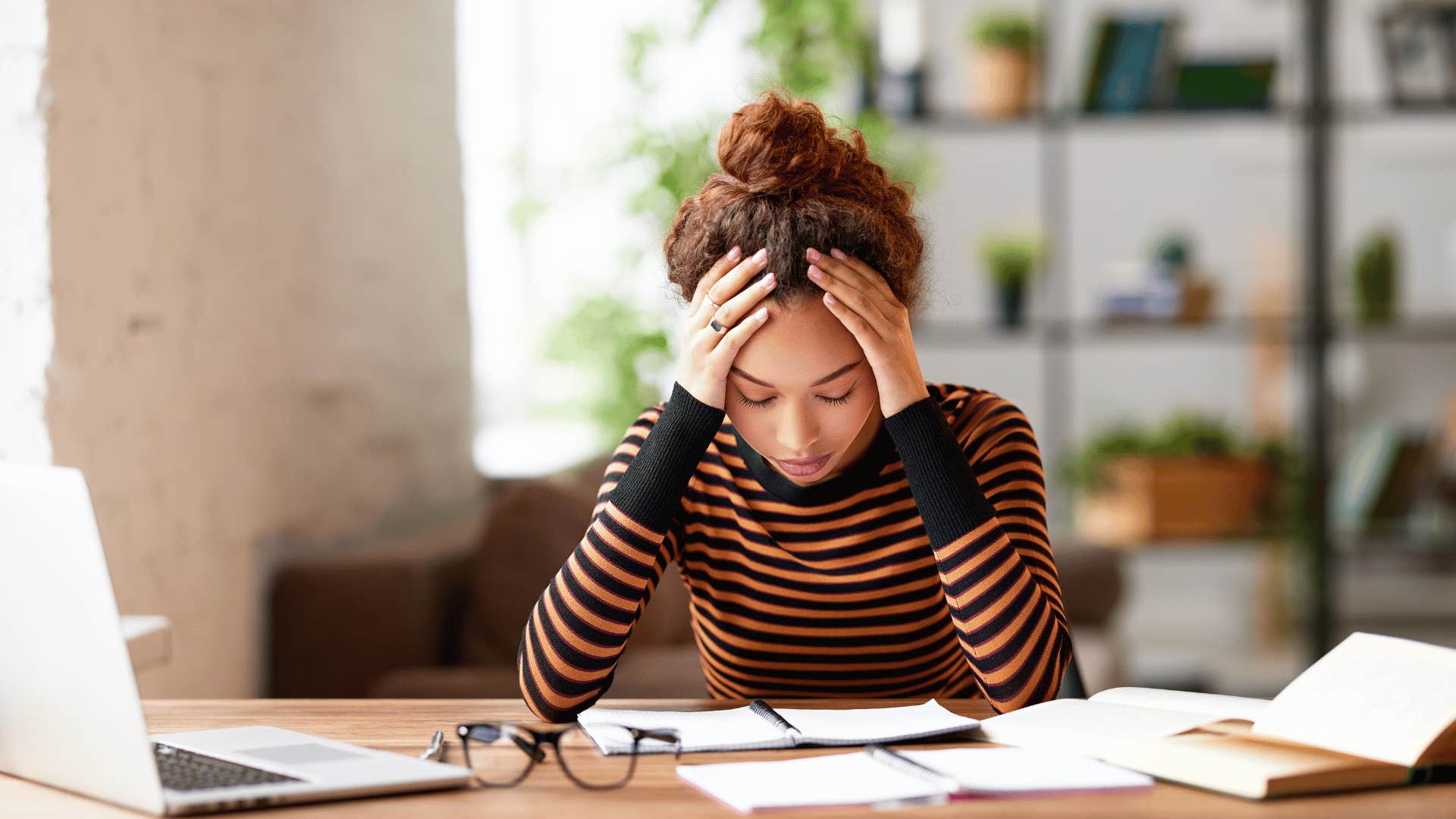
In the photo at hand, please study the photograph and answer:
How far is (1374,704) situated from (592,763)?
0.55 meters

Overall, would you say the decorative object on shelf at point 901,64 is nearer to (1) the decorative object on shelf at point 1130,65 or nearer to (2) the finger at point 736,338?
(1) the decorative object on shelf at point 1130,65

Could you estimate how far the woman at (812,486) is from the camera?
4.08 feet

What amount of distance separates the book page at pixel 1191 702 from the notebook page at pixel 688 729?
0.29 meters

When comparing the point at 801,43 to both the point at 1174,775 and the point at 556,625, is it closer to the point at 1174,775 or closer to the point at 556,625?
the point at 556,625

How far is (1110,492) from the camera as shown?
361 cm

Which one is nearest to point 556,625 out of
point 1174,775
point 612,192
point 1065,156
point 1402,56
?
point 1174,775

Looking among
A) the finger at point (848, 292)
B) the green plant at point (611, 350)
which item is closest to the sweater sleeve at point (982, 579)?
the finger at point (848, 292)

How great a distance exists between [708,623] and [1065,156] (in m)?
2.73

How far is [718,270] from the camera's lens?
127 cm

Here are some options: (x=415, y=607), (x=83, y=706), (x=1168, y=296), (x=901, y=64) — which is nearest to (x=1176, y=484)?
(x=1168, y=296)

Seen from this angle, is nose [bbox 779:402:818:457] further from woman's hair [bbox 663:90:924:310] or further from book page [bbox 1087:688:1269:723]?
A: book page [bbox 1087:688:1269:723]

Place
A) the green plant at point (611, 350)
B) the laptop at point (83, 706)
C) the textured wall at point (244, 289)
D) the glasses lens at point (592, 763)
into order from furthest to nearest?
the green plant at point (611, 350) < the textured wall at point (244, 289) < the glasses lens at point (592, 763) < the laptop at point (83, 706)

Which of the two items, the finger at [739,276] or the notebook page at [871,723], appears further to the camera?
the finger at [739,276]

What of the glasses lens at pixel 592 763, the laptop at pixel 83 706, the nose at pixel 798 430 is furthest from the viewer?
the nose at pixel 798 430
